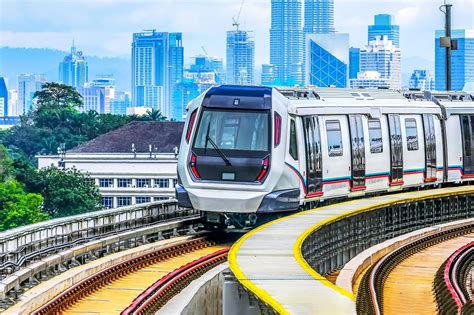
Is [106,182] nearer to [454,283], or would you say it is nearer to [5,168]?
[5,168]

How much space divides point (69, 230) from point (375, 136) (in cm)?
1250

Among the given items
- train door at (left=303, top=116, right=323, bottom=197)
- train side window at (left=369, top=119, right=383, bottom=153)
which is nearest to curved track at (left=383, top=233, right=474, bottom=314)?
train door at (left=303, top=116, right=323, bottom=197)

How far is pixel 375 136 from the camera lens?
127ft

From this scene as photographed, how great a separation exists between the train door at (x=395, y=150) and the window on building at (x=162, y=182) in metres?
128

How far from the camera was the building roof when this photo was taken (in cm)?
18225

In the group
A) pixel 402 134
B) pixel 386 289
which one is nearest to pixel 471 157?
pixel 402 134

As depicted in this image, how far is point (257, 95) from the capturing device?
3231cm

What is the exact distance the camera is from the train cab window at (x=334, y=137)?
35.7 metres

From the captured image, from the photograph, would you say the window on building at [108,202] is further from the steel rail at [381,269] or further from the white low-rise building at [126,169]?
the steel rail at [381,269]

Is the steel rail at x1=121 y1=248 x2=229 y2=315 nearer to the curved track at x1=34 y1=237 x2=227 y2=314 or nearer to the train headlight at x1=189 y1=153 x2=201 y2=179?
the curved track at x1=34 y1=237 x2=227 y2=314

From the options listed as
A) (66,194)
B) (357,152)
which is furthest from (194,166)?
(66,194)

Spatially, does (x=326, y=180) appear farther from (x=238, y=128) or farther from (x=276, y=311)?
(x=276, y=311)

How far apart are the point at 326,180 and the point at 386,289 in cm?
1025

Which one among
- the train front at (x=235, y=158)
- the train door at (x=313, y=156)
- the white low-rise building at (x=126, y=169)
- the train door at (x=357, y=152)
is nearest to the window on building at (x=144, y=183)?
the white low-rise building at (x=126, y=169)
